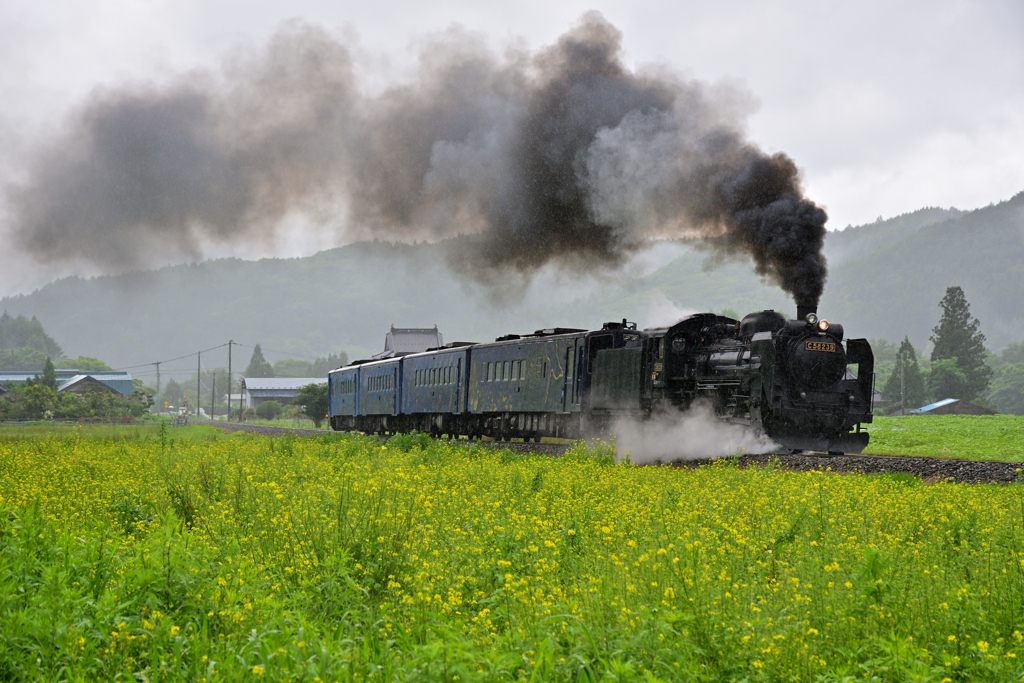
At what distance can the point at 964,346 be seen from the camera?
327 ft

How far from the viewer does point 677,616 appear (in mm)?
4922

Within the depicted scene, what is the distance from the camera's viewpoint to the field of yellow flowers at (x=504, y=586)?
4.86 m

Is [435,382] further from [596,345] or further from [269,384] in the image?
[269,384]

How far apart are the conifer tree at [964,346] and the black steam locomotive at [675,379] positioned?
285 ft

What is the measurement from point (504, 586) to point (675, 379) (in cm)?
1262

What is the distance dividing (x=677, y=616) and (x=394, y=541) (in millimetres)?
2931

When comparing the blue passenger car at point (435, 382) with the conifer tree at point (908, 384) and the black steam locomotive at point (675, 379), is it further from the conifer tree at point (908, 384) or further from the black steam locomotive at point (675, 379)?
the conifer tree at point (908, 384)

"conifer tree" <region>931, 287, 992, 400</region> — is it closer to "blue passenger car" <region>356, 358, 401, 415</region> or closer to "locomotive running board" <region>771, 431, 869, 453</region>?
"blue passenger car" <region>356, 358, 401, 415</region>

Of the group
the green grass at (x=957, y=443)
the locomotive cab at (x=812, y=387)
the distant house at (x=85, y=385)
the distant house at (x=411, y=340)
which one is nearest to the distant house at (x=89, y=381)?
the distant house at (x=85, y=385)

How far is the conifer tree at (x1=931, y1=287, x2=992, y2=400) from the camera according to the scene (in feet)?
322

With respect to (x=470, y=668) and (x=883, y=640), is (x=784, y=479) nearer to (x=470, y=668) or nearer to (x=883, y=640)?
(x=883, y=640)

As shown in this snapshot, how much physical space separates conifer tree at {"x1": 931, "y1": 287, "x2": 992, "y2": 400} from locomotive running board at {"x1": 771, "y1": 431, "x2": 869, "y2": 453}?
301 ft

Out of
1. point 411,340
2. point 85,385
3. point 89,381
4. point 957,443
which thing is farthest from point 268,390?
point 957,443

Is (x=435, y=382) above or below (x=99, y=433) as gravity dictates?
above
